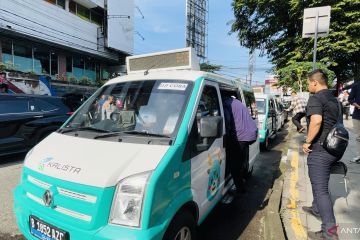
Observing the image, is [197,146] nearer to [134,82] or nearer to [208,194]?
[208,194]

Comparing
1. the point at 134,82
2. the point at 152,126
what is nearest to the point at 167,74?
the point at 134,82

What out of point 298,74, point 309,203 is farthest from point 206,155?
point 298,74

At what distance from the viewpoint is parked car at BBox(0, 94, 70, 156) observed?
709cm

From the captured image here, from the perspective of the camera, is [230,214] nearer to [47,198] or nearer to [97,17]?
[47,198]

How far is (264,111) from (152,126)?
24.9 ft

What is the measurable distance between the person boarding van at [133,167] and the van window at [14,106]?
14.9 ft

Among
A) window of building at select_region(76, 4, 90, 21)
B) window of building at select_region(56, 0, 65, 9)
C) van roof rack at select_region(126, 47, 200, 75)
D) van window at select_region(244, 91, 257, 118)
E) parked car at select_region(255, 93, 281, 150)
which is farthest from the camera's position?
window of building at select_region(76, 4, 90, 21)

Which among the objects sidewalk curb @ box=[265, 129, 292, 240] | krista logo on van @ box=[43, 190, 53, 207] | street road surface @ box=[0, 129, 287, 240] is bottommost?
street road surface @ box=[0, 129, 287, 240]

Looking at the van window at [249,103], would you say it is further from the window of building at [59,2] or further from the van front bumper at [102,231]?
the window of building at [59,2]

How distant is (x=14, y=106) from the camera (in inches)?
289

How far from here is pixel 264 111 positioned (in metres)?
9.94

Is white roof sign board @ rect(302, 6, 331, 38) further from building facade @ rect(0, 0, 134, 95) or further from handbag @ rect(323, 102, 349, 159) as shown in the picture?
building facade @ rect(0, 0, 134, 95)

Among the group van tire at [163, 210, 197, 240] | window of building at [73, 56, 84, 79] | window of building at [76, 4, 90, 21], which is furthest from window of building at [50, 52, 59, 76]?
van tire at [163, 210, 197, 240]

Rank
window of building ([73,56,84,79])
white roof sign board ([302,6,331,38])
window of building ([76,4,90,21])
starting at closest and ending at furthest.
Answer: white roof sign board ([302,6,331,38])
window of building ([73,56,84,79])
window of building ([76,4,90,21])
